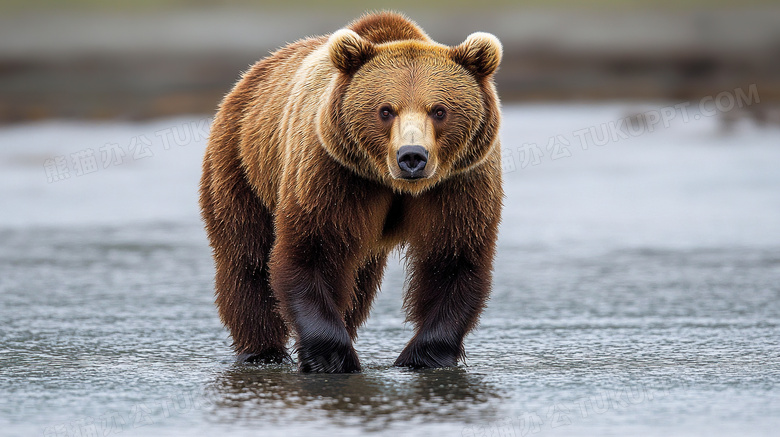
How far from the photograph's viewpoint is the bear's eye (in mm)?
5043

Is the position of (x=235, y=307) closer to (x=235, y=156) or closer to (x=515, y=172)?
(x=235, y=156)

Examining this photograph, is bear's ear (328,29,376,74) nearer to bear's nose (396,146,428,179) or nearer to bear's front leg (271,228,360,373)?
bear's nose (396,146,428,179)

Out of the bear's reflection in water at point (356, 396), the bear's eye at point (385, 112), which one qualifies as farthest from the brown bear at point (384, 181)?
the bear's reflection in water at point (356, 396)

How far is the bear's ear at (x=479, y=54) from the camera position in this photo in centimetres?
521

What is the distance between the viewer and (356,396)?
15.4ft

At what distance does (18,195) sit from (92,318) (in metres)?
6.58

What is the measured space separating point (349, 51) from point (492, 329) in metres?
2.15

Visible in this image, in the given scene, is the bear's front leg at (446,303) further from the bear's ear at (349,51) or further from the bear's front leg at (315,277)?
the bear's ear at (349,51)

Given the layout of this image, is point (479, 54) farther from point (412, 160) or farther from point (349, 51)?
point (412, 160)

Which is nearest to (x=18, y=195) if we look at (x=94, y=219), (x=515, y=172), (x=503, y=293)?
(x=94, y=219)

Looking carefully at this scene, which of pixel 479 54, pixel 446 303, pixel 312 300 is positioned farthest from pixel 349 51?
pixel 446 303

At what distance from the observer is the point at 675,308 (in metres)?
7.21

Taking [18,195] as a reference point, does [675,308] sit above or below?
below

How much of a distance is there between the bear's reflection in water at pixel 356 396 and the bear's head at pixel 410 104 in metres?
0.86
